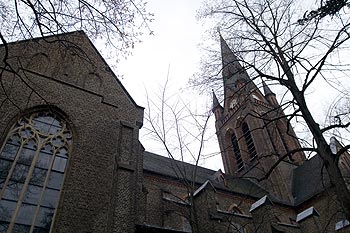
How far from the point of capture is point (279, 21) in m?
7.86

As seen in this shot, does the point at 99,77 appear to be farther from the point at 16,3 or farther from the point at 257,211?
the point at 257,211

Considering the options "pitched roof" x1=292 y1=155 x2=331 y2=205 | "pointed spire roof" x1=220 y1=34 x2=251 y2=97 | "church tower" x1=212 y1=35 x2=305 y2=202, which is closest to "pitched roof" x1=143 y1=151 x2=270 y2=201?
"church tower" x1=212 y1=35 x2=305 y2=202

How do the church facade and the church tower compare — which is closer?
the church facade

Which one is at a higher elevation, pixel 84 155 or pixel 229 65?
pixel 229 65

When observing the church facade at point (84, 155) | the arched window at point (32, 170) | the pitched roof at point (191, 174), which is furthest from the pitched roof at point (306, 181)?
the arched window at point (32, 170)

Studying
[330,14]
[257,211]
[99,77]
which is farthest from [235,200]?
[330,14]

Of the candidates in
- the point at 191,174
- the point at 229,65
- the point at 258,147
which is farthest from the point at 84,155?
the point at 258,147

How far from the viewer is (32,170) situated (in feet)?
27.8

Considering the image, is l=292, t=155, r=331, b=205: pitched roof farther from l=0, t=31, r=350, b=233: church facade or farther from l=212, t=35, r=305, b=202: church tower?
l=0, t=31, r=350, b=233: church facade

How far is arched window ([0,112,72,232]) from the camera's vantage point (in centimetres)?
754

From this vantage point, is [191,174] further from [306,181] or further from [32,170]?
[32,170]

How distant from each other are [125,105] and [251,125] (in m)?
16.3

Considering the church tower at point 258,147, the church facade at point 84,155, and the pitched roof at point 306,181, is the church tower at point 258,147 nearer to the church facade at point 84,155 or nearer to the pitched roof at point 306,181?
the pitched roof at point 306,181

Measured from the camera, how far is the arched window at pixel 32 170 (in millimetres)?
7539
